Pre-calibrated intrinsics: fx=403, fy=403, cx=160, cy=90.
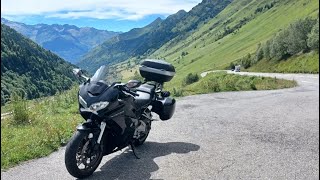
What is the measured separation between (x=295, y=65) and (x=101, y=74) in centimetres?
7684

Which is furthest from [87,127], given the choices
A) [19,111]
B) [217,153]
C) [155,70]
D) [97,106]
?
[19,111]

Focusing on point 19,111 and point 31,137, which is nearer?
point 31,137

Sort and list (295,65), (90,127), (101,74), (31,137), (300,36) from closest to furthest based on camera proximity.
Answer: (90,127) → (101,74) → (31,137) → (295,65) → (300,36)

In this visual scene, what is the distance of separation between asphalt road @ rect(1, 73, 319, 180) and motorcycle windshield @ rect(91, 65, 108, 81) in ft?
6.13

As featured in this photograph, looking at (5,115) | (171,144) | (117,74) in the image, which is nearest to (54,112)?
(5,115)

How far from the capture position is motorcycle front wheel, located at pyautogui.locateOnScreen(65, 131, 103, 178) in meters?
7.21

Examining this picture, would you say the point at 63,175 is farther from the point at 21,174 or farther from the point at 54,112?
the point at 54,112

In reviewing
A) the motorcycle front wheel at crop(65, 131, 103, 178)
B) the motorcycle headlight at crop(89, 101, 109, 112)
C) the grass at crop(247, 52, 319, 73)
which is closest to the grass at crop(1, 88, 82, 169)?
the motorcycle front wheel at crop(65, 131, 103, 178)

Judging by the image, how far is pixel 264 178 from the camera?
7.84 meters

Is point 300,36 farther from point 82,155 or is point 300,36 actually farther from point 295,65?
point 82,155

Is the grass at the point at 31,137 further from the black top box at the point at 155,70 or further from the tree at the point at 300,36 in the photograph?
the tree at the point at 300,36

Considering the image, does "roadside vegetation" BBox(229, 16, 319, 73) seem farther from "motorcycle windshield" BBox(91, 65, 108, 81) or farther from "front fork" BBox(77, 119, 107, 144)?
"front fork" BBox(77, 119, 107, 144)

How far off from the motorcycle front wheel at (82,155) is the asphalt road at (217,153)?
0.96ft

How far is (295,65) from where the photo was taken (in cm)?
7962
